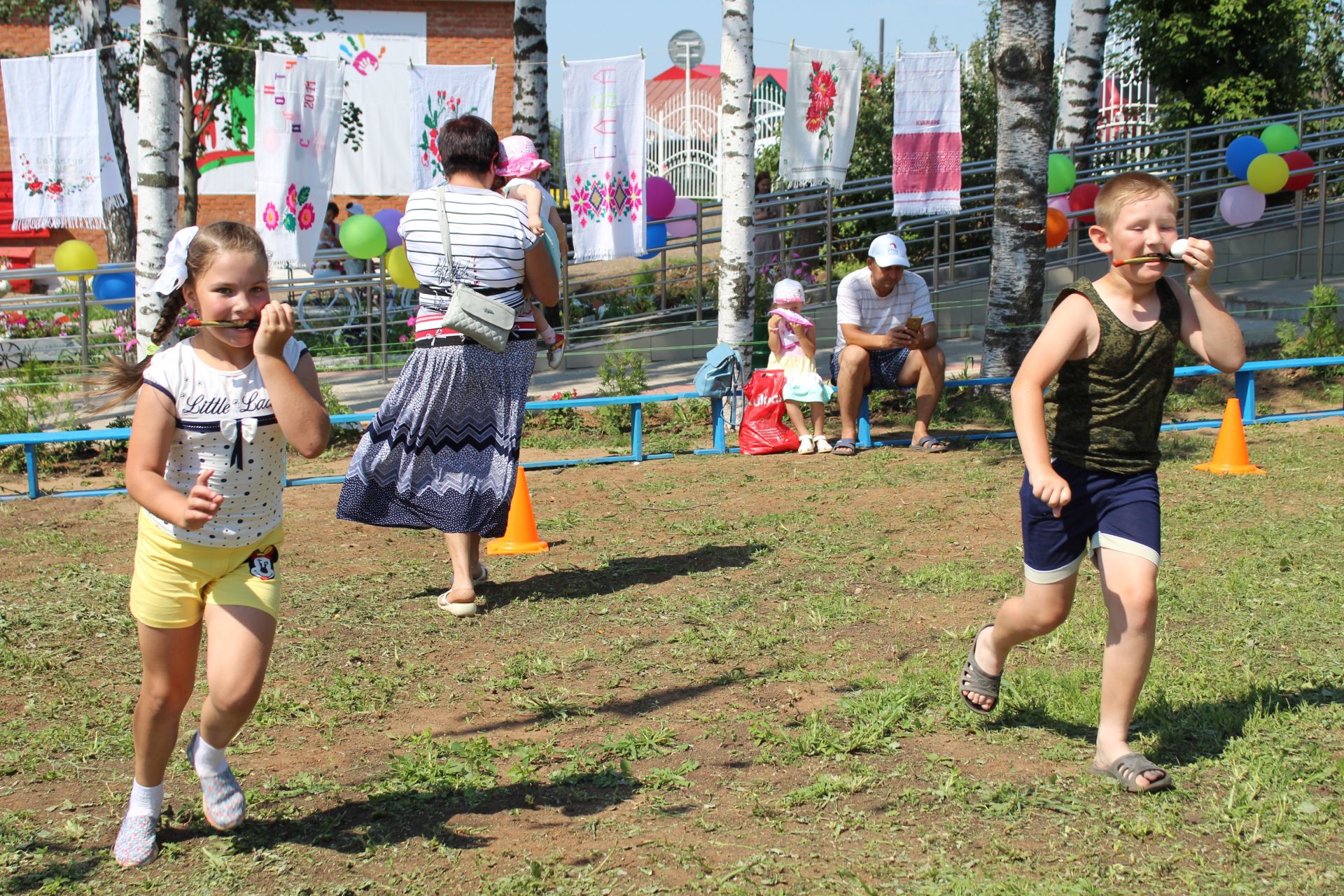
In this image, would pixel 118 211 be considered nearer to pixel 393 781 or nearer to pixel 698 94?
pixel 393 781

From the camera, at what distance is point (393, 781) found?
3.89 meters

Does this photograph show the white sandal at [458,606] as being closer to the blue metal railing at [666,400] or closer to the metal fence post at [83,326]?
the blue metal railing at [666,400]

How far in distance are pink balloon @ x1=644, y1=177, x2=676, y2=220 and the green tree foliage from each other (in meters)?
8.45

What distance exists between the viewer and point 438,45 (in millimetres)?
28578

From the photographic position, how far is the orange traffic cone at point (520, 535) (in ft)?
21.8

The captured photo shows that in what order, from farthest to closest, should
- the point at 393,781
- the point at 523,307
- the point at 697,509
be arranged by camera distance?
1. the point at 697,509
2. the point at 523,307
3. the point at 393,781

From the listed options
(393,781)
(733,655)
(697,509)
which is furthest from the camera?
(697,509)

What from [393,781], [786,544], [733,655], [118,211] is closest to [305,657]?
[393,781]

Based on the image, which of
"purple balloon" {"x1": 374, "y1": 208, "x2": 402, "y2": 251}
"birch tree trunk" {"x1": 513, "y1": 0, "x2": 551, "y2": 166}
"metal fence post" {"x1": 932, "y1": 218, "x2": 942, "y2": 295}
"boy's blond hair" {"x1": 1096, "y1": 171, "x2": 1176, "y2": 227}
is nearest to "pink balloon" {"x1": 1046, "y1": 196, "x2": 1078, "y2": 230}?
"metal fence post" {"x1": 932, "y1": 218, "x2": 942, "y2": 295}

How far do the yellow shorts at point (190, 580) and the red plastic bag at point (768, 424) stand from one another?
6.07 m

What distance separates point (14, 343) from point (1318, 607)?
13.0 meters

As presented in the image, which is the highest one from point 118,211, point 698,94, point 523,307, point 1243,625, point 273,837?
point 698,94

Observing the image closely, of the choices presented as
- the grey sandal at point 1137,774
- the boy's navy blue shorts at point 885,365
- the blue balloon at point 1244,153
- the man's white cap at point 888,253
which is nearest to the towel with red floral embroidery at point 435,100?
the man's white cap at point 888,253

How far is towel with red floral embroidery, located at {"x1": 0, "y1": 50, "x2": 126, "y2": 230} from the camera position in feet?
36.6
